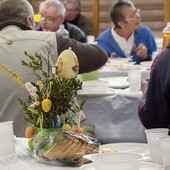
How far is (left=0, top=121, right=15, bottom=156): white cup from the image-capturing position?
6.66 feet

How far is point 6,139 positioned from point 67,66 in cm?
34

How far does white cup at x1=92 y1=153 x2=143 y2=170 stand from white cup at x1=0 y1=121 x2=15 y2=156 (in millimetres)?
447

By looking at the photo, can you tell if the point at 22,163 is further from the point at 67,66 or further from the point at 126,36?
the point at 126,36

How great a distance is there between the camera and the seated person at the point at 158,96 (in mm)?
2436

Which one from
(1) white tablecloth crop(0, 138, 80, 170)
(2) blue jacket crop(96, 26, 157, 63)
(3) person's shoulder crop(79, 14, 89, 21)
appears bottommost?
(3) person's shoulder crop(79, 14, 89, 21)

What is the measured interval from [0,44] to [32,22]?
0.96 feet

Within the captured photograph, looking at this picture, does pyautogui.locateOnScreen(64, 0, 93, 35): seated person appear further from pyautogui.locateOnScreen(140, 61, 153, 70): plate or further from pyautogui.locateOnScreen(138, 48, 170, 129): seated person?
pyautogui.locateOnScreen(138, 48, 170, 129): seated person

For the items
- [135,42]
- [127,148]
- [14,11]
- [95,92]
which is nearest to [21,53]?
[14,11]

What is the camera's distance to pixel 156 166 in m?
1.93

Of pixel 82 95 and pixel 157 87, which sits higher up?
pixel 157 87

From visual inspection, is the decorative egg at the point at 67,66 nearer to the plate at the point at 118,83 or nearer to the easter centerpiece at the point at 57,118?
the easter centerpiece at the point at 57,118

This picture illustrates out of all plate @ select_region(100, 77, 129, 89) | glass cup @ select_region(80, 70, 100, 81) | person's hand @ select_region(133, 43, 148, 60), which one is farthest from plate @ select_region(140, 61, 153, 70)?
glass cup @ select_region(80, 70, 100, 81)

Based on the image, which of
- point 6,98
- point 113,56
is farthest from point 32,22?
point 113,56

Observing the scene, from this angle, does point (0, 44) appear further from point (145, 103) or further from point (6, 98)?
point (145, 103)
